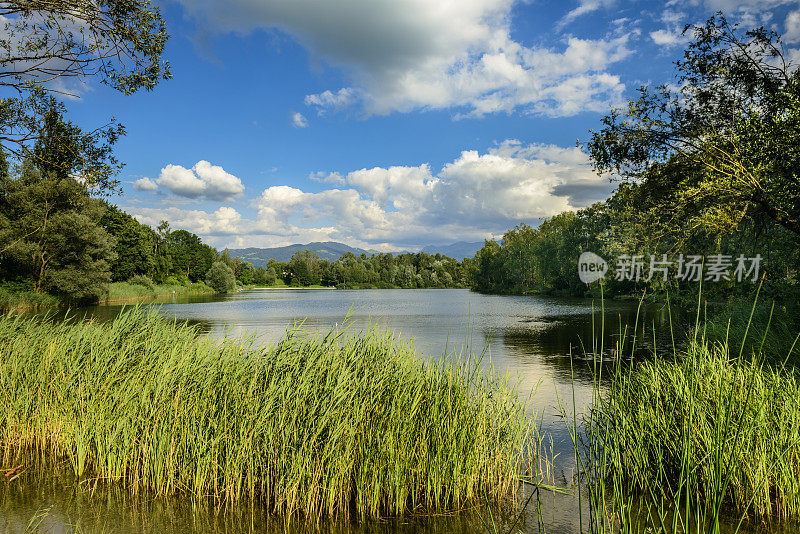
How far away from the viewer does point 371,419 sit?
5816 millimetres

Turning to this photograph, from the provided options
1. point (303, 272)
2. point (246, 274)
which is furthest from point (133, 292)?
point (303, 272)

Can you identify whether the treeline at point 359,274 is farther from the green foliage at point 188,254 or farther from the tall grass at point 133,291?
the tall grass at point 133,291

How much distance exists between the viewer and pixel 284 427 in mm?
5715

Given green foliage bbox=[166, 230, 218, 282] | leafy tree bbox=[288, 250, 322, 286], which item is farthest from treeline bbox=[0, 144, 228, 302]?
leafy tree bbox=[288, 250, 322, 286]

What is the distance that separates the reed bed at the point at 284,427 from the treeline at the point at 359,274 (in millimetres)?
141777

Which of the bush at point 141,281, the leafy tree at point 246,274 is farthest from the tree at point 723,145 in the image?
the leafy tree at point 246,274

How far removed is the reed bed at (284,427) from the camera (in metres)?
5.52

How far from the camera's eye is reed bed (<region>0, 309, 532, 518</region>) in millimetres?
5516

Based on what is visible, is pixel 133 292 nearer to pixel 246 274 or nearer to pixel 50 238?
pixel 50 238

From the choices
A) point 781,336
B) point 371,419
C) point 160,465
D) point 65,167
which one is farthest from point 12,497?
point 781,336

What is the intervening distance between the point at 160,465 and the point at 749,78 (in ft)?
67.2

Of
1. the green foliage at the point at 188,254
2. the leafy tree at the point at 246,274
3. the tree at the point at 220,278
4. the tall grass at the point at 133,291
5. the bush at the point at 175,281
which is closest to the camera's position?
the tall grass at the point at 133,291

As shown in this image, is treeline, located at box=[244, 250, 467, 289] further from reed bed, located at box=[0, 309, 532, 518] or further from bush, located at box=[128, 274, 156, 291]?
reed bed, located at box=[0, 309, 532, 518]

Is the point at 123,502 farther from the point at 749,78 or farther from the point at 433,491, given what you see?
the point at 749,78
